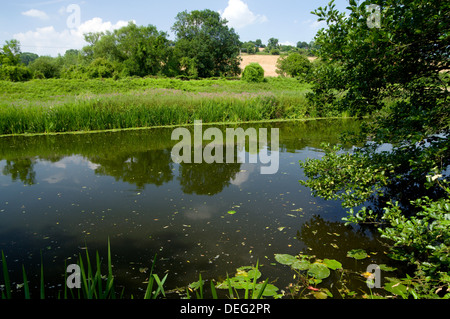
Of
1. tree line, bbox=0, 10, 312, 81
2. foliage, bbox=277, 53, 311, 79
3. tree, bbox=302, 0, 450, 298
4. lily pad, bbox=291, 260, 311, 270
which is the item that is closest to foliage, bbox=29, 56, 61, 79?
tree line, bbox=0, 10, 312, 81

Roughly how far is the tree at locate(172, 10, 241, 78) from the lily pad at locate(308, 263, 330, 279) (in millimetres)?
48501

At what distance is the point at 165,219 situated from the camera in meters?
4.60

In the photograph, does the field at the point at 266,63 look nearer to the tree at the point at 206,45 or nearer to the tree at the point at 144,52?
the tree at the point at 206,45

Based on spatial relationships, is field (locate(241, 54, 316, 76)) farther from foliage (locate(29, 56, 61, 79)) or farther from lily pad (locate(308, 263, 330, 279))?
lily pad (locate(308, 263, 330, 279))

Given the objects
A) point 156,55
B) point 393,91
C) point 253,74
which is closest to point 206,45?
point 156,55

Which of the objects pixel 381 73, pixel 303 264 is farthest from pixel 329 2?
pixel 303 264

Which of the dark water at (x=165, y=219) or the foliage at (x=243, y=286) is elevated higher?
the dark water at (x=165, y=219)

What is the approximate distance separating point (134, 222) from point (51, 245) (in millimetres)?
1095

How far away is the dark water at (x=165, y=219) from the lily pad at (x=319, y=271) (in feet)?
0.83

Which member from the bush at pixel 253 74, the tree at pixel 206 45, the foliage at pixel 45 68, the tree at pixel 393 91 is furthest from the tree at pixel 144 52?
the tree at pixel 393 91

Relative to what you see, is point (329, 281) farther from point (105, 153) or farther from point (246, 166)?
point (105, 153)

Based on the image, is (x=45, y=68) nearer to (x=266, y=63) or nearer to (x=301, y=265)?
(x=266, y=63)

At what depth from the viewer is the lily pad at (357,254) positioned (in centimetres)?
359
